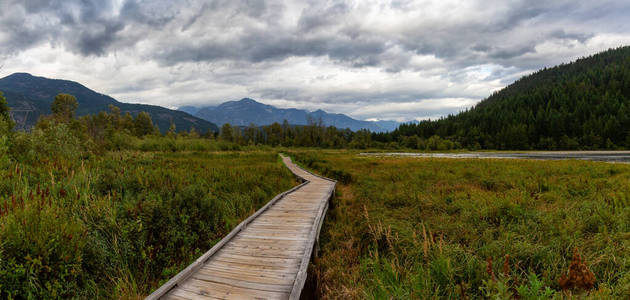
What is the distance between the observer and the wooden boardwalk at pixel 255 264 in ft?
12.1

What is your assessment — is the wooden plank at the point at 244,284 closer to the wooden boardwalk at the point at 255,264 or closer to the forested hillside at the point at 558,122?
the wooden boardwalk at the point at 255,264

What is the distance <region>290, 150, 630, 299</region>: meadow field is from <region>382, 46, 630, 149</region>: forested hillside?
86.3 metres

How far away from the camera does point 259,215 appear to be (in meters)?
7.68

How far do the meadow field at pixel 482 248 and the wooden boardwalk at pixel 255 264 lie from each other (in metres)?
0.85

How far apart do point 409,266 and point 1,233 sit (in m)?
6.68

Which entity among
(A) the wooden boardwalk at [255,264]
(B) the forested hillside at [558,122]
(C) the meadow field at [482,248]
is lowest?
(A) the wooden boardwalk at [255,264]

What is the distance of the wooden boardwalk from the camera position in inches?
145

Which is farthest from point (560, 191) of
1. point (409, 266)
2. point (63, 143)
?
point (63, 143)

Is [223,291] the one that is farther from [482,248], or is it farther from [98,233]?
[482,248]

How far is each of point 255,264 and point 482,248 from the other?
4.44m

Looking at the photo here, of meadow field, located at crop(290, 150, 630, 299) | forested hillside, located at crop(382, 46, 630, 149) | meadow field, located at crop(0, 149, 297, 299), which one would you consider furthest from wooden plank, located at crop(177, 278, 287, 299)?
forested hillside, located at crop(382, 46, 630, 149)

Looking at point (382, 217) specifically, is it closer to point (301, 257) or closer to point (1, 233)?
point (301, 257)

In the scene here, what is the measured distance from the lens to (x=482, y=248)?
4.52 m

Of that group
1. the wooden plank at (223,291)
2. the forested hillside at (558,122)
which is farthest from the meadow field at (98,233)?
the forested hillside at (558,122)
